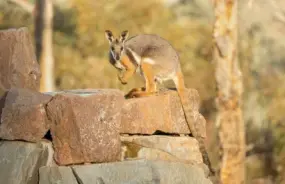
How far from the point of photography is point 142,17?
82.5 ft

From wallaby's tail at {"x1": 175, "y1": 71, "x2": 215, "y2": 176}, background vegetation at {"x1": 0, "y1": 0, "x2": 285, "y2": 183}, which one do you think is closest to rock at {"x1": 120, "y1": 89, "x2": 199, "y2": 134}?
wallaby's tail at {"x1": 175, "y1": 71, "x2": 215, "y2": 176}

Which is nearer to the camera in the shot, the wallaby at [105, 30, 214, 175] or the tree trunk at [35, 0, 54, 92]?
the wallaby at [105, 30, 214, 175]

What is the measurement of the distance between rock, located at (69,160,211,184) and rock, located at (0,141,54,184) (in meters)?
0.31

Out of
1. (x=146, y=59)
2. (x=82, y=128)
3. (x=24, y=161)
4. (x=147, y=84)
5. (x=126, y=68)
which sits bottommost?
(x=24, y=161)

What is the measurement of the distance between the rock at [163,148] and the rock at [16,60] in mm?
1211

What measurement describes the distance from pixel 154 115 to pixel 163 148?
34 cm

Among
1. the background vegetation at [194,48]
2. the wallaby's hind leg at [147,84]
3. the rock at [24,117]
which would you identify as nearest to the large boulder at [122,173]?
the rock at [24,117]

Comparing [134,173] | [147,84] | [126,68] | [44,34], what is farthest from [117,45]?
[44,34]

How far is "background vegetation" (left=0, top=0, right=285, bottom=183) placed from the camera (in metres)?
20.6

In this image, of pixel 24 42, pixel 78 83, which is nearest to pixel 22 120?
pixel 24 42

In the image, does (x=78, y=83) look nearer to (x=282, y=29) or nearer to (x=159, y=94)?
(x=282, y=29)

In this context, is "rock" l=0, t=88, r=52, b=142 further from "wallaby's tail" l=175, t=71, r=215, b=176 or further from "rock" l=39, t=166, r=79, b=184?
"wallaby's tail" l=175, t=71, r=215, b=176

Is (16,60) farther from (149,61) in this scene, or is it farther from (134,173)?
(134,173)

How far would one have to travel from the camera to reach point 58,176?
725cm
